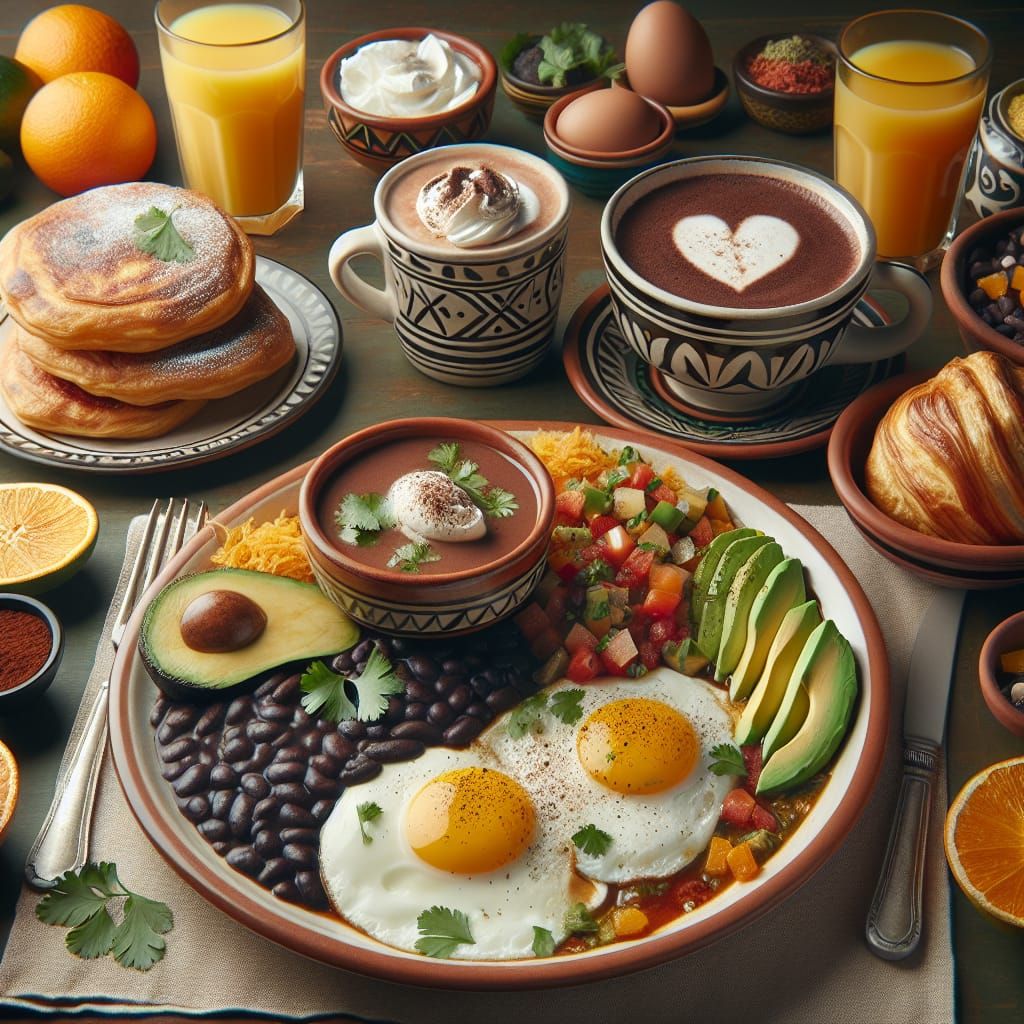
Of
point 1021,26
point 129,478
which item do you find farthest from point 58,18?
point 1021,26

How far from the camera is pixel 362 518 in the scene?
8.37 feet

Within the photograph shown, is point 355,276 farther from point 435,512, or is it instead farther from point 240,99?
point 435,512

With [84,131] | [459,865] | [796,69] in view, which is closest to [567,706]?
[459,865]

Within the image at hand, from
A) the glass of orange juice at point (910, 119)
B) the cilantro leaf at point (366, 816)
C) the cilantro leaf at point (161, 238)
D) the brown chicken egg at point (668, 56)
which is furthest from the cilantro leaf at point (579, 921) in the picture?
the brown chicken egg at point (668, 56)

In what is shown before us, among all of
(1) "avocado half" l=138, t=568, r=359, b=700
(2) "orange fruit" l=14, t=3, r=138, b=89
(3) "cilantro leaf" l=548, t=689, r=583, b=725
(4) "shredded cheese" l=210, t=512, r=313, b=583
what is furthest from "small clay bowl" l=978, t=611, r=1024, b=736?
(2) "orange fruit" l=14, t=3, r=138, b=89

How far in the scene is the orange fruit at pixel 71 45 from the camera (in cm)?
412

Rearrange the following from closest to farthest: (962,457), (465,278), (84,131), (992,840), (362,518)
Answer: (992,840) → (362,518) → (962,457) → (465,278) → (84,131)

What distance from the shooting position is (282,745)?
95.7 inches

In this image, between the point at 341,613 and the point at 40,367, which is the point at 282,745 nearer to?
the point at 341,613

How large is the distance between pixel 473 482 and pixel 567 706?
0.50 meters

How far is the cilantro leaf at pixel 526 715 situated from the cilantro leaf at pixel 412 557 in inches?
13.4

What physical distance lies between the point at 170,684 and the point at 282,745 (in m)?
0.24

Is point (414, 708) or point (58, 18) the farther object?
point (58, 18)

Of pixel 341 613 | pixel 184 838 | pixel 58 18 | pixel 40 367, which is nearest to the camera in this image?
pixel 184 838
